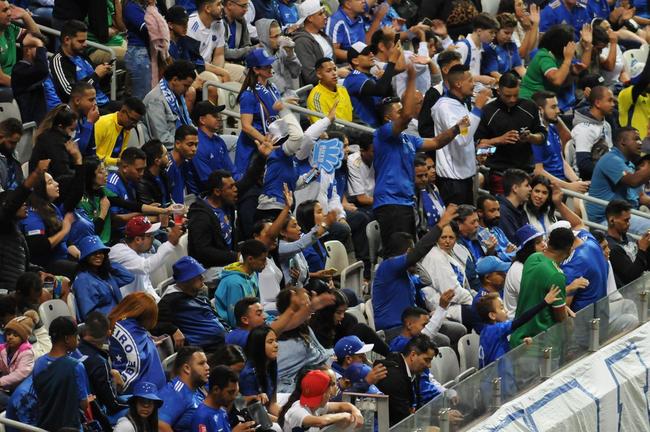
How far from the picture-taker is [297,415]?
10883mm

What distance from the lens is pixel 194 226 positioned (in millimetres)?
13391

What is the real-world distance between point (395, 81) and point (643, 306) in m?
4.02

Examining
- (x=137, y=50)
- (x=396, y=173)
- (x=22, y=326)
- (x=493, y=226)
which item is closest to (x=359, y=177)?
(x=396, y=173)

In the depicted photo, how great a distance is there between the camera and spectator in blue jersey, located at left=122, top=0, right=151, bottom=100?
15680 mm

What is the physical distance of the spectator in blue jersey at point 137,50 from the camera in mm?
15680

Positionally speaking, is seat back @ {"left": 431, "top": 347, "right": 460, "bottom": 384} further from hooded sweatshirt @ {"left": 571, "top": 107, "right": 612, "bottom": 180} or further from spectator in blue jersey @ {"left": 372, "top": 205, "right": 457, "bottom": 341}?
hooded sweatshirt @ {"left": 571, "top": 107, "right": 612, "bottom": 180}

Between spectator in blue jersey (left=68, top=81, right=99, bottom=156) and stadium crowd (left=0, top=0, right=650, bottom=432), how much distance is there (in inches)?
0.9

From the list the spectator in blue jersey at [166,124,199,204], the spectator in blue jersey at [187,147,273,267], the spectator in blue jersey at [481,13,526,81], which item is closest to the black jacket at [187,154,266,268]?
the spectator in blue jersey at [187,147,273,267]

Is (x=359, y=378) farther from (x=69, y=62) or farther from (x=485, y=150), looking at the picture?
(x=485, y=150)

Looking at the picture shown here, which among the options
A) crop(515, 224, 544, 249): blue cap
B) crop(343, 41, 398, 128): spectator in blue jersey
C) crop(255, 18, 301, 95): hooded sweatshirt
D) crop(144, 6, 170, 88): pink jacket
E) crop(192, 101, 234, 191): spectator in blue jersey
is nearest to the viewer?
crop(515, 224, 544, 249): blue cap

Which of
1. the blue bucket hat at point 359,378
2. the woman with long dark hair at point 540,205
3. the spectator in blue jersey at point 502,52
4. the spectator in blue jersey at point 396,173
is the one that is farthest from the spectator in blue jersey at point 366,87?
the blue bucket hat at point 359,378

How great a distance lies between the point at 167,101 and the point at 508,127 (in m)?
3.21

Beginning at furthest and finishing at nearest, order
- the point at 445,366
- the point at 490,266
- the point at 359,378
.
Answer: the point at 490,266 → the point at 445,366 → the point at 359,378

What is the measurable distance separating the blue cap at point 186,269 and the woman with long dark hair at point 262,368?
3.33 ft
